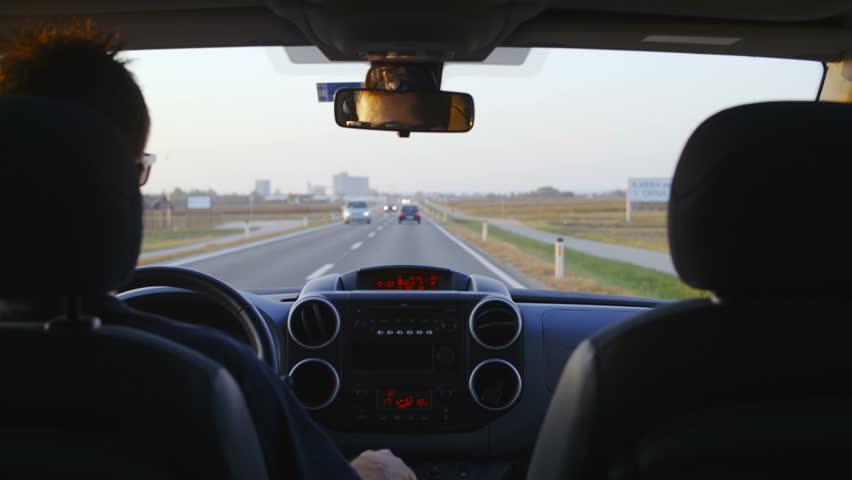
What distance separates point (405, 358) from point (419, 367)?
100 mm

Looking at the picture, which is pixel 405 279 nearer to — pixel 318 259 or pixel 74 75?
pixel 74 75

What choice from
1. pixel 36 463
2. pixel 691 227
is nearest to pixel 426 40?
pixel 691 227

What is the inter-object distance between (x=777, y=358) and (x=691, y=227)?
0.37 m

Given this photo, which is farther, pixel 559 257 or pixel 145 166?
pixel 559 257

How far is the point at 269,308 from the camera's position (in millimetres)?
4051

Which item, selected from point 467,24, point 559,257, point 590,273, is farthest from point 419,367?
point 590,273

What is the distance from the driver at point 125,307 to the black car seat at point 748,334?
734 mm

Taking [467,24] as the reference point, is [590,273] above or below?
below

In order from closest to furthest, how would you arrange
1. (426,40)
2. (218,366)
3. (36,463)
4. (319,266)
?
1. (36,463)
2. (218,366)
3. (426,40)
4. (319,266)

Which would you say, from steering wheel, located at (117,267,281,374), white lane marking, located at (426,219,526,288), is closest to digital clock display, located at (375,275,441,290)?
steering wheel, located at (117,267,281,374)

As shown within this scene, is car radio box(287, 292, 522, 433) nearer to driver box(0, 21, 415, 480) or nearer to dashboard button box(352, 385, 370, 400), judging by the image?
dashboard button box(352, 385, 370, 400)

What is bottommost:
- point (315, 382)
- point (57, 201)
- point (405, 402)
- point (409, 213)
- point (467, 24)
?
point (405, 402)

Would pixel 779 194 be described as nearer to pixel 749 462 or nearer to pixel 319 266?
pixel 749 462

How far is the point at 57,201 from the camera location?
136cm
